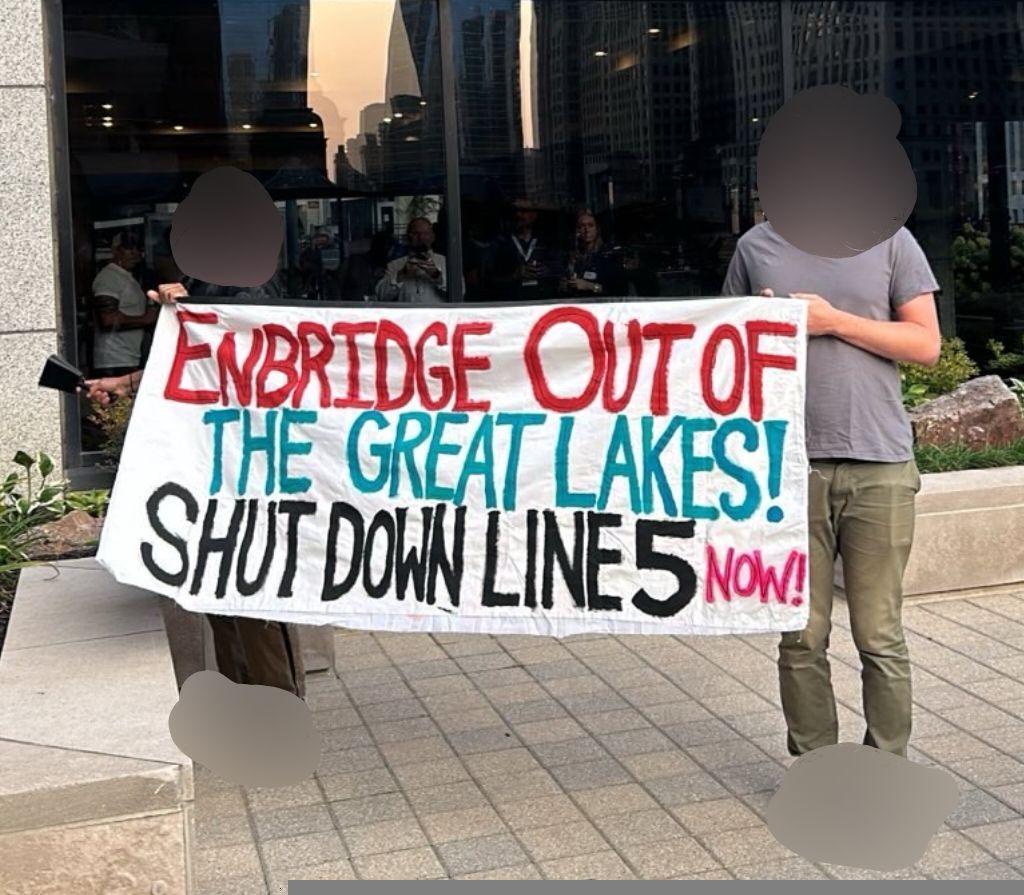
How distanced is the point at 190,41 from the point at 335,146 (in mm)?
1089

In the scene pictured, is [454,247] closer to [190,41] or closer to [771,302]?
[190,41]

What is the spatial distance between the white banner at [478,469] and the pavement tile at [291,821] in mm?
703

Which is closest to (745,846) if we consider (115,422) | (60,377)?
(60,377)

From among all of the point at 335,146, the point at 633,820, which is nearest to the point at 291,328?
the point at 633,820

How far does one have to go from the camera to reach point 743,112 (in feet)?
35.2

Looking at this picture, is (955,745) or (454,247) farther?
(454,247)

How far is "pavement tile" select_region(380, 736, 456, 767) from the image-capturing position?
503 centimetres

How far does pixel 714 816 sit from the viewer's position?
14.6ft

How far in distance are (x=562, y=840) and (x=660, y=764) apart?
70 cm

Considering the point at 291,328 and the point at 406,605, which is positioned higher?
the point at 291,328

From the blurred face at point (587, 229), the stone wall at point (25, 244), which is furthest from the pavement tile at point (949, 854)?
the blurred face at point (587, 229)

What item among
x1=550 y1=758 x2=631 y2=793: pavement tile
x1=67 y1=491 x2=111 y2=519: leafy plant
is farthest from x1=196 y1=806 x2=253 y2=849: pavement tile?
x1=67 y1=491 x2=111 y2=519: leafy plant

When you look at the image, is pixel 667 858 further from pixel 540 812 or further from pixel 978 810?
pixel 978 810

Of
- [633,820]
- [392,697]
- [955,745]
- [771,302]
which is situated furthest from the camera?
[392,697]
